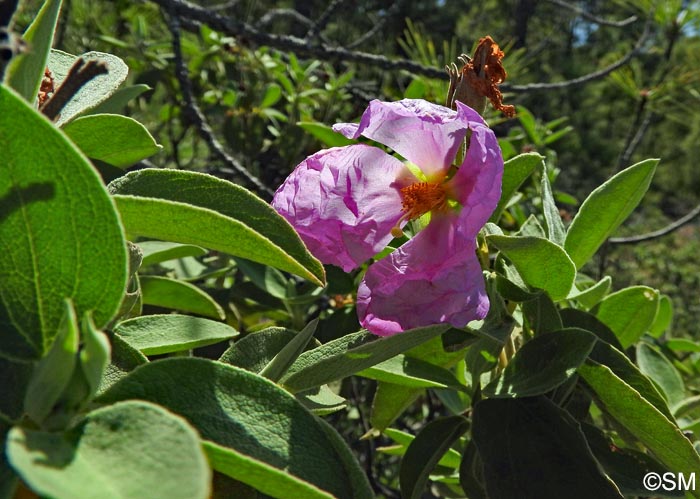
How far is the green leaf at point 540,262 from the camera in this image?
2.52ft

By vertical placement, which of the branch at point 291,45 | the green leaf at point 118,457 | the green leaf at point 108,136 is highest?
the branch at point 291,45

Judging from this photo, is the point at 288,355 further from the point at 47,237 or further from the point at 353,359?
the point at 47,237

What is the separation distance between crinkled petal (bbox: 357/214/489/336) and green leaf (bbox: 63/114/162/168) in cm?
28

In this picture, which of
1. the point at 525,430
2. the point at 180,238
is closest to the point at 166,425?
the point at 180,238

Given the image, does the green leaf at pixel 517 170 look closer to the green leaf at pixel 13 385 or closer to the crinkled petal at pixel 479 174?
the crinkled petal at pixel 479 174

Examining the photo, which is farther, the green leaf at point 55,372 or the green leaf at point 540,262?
the green leaf at point 540,262

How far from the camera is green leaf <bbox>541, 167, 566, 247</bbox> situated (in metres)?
0.92

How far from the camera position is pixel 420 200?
81 cm

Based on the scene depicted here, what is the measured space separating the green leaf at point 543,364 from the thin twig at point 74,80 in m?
0.54

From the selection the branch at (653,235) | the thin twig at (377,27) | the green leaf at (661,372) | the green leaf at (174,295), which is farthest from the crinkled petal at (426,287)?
the thin twig at (377,27)

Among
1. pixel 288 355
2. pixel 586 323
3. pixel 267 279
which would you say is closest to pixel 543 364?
pixel 586 323

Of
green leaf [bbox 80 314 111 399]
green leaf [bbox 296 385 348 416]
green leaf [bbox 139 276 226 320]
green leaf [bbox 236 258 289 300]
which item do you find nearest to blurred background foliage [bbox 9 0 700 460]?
green leaf [bbox 236 258 289 300]

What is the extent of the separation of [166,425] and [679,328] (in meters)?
5.54

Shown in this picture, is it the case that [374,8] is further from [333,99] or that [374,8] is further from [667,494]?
[667,494]
